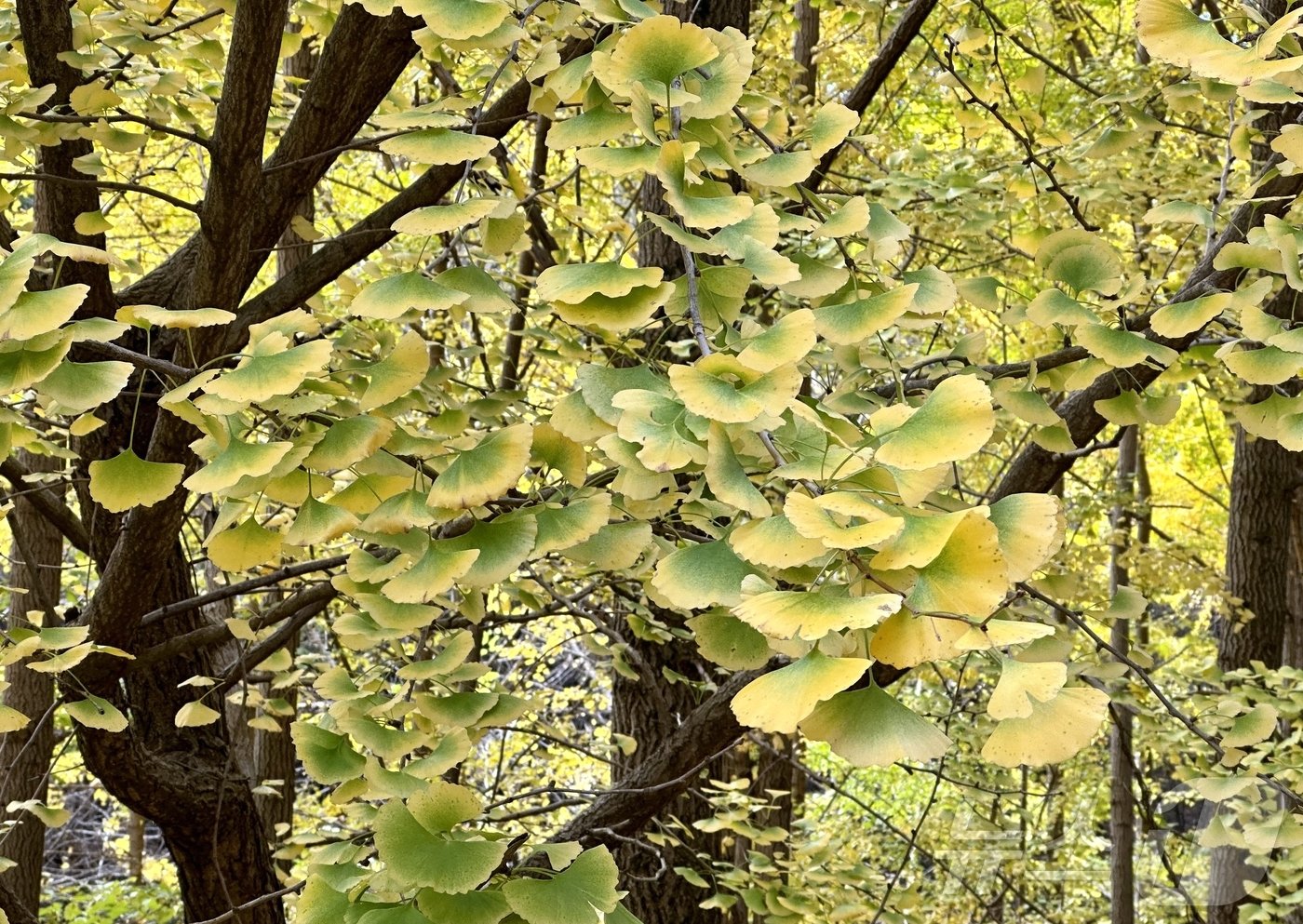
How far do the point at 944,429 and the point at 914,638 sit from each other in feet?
0.54

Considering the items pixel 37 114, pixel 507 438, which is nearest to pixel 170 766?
pixel 37 114

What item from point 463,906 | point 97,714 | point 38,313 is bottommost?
point 463,906

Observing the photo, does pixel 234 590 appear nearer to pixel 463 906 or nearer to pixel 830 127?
pixel 463 906

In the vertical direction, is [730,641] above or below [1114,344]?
below


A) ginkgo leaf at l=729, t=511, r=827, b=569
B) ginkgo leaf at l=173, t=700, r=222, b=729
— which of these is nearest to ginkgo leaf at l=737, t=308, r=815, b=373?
ginkgo leaf at l=729, t=511, r=827, b=569

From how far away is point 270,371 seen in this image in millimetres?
1087

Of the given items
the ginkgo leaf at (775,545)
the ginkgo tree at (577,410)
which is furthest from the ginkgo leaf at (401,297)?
the ginkgo leaf at (775,545)

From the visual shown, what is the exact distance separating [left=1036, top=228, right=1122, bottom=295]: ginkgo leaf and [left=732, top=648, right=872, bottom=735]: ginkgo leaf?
0.96 meters

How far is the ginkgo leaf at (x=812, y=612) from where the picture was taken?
694mm

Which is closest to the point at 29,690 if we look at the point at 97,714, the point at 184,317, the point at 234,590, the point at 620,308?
the point at 234,590

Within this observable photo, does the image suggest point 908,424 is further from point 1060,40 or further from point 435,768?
point 1060,40

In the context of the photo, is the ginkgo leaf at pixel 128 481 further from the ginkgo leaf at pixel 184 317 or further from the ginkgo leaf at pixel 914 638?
the ginkgo leaf at pixel 914 638

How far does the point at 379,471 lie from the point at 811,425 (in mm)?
532

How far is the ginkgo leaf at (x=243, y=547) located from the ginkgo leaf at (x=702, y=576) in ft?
2.11
